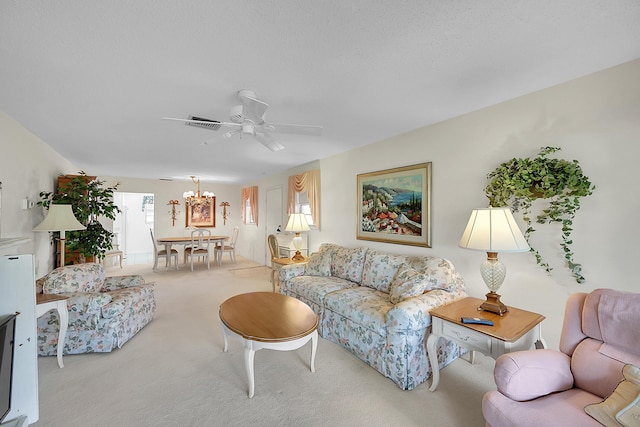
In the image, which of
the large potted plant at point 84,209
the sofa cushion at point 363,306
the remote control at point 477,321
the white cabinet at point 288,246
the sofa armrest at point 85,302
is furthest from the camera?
the white cabinet at point 288,246

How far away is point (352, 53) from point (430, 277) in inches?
77.9

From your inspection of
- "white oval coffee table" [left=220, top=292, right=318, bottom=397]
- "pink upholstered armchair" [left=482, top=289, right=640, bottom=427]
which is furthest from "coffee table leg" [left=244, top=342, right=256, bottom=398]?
"pink upholstered armchair" [left=482, top=289, right=640, bottom=427]

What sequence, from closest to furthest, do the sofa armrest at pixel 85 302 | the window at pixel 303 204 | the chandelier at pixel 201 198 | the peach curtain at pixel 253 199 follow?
the sofa armrest at pixel 85 302
the window at pixel 303 204
the peach curtain at pixel 253 199
the chandelier at pixel 201 198

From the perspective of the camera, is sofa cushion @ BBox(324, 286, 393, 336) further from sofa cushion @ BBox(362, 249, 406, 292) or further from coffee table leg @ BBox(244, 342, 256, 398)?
coffee table leg @ BBox(244, 342, 256, 398)

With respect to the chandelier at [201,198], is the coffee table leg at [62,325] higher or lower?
lower

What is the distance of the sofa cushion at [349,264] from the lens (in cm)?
332

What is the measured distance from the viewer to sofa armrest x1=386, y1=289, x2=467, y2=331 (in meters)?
2.00

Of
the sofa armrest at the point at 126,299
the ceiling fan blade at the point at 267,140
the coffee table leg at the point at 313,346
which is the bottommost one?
the coffee table leg at the point at 313,346

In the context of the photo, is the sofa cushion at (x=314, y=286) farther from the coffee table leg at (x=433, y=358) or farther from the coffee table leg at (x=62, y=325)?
the coffee table leg at (x=62, y=325)

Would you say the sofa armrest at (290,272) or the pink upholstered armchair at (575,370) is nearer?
the pink upholstered armchair at (575,370)

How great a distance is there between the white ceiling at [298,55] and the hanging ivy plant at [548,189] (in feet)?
2.06

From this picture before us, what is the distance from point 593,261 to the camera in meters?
1.90

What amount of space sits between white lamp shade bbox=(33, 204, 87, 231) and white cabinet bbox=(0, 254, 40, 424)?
6.80 feet

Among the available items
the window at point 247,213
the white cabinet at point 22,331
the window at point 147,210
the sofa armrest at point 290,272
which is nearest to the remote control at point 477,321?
the sofa armrest at point 290,272
